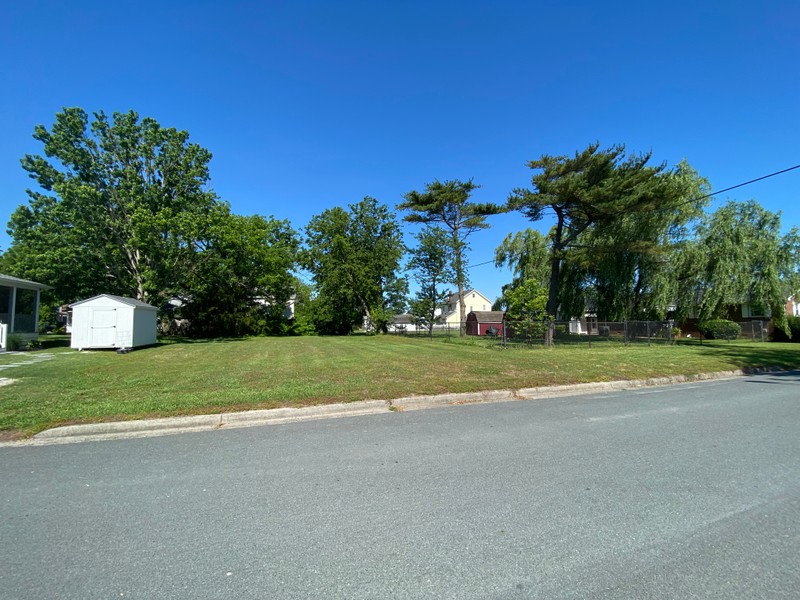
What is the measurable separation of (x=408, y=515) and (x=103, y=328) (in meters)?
19.6

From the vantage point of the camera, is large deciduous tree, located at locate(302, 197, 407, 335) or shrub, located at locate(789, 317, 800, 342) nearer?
shrub, located at locate(789, 317, 800, 342)

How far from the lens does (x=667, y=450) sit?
507cm

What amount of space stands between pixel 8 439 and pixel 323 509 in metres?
4.95

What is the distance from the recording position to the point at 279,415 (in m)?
6.99

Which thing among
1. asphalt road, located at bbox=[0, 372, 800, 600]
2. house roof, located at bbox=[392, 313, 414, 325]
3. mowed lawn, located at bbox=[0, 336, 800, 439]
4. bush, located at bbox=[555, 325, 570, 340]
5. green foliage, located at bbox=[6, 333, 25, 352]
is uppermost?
house roof, located at bbox=[392, 313, 414, 325]

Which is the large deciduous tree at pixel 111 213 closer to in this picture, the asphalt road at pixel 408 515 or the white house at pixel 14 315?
the white house at pixel 14 315

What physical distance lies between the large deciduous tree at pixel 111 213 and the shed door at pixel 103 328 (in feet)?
19.2

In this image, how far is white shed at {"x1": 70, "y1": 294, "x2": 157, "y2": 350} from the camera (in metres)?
18.2

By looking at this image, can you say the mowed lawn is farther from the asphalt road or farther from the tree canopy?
the tree canopy

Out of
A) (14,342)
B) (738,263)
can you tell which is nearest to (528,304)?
(738,263)

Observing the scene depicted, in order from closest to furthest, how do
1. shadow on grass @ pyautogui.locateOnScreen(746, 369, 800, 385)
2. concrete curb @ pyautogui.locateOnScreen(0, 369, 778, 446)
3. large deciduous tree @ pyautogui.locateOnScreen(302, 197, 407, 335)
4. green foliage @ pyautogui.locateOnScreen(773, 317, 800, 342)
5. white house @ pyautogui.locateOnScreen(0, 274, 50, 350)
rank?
1. concrete curb @ pyautogui.locateOnScreen(0, 369, 778, 446)
2. shadow on grass @ pyautogui.locateOnScreen(746, 369, 800, 385)
3. white house @ pyautogui.locateOnScreen(0, 274, 50, 350)
4. green foliage @ pyautogui.locateOnScreen(773, 317, 800, 342)
5. large deciduous tree @ pyautogui.locateOnScreen(302, 197, 407, 335)

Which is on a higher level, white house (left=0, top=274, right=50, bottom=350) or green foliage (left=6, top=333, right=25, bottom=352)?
white house (left=0, top=274, right=50, bottom=350)

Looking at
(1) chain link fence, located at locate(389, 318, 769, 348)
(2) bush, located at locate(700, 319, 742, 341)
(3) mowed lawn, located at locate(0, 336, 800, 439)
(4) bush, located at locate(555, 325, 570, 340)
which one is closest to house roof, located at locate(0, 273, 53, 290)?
(3) mowed lawn, located at locate(0, 336, 800, 439)

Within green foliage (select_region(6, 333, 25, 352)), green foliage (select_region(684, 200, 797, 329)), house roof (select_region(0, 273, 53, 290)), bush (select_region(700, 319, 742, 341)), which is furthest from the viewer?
bush (select_region(700, 319, 742, 341))
